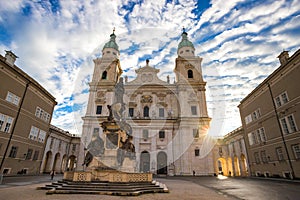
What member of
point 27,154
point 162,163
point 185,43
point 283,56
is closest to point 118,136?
point 27,154

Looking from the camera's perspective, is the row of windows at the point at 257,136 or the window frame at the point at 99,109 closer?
the row of windows at the point at 257,136

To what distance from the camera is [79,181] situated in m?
9.06

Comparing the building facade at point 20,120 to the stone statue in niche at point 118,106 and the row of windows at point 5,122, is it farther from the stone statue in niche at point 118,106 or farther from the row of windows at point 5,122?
the stone statue in niche at point 118,106

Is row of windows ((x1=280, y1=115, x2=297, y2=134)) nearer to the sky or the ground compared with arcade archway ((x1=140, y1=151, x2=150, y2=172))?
nearer to the sky

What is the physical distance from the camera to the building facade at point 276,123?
16.5 metres

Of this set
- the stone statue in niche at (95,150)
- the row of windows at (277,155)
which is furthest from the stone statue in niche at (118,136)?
the row of windows at (277,155)

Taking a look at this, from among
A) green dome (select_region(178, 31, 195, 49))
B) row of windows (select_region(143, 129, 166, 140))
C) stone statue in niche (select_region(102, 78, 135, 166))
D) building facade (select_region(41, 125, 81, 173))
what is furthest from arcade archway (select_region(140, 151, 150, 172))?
green dome (select_region(178, 31, 195, 49))

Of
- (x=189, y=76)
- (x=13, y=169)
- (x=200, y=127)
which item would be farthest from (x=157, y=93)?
(x=13, y=169)

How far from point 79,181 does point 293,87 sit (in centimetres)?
1932

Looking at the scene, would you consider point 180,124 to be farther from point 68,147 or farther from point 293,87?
point 68,147

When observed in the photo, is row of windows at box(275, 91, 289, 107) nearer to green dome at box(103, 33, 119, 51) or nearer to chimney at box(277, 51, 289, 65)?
chimney at box(277, 51, 289, 65)

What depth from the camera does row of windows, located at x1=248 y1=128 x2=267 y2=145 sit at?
70.5ft

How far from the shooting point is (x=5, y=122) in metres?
17.9

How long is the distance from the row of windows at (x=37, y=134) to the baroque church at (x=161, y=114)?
6.15m
